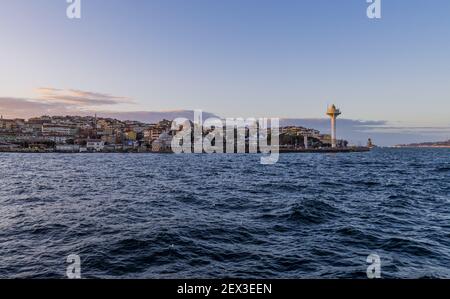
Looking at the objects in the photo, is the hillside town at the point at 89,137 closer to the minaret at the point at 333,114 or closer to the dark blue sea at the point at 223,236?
the minaret at the point at 333,114

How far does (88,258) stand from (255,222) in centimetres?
648

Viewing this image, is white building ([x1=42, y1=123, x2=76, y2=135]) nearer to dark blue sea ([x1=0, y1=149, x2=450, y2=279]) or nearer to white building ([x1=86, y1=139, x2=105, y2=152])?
white building ([x1=86, y1=139, x2=105, y2=152])

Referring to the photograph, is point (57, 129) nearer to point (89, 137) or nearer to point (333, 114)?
point (89, 137)

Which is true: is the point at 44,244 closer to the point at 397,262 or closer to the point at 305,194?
the point at 397,262

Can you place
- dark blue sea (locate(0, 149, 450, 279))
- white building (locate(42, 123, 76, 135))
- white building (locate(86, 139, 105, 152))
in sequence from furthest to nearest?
1. white building (locate(42, 123, 76, 135))
2. white building (locate(86, 139, 105, 152))
3. dark blue sea (locate(0, 149, 450, 279))

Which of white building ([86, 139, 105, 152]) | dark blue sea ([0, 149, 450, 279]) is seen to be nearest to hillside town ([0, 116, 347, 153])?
white building ([86, 139, 105, 152])

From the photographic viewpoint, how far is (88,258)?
9086 millimetres

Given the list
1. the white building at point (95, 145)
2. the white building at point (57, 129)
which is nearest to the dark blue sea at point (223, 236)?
the white building at point (95, 145)

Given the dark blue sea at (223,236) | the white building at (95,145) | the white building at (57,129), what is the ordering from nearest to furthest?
1. the dark blue sea at (223,236)
2. the white building at (95,145)
3. the white building at (57,129)

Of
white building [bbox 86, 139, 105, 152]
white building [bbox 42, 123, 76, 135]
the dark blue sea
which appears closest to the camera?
the dark blue sea

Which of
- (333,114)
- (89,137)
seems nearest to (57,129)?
(89,137)

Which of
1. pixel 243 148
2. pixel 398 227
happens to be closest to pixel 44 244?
pixel 398 227

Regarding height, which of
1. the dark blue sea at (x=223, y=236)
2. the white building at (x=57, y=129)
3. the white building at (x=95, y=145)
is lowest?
the dark blue sea at (x=223, y=236)
